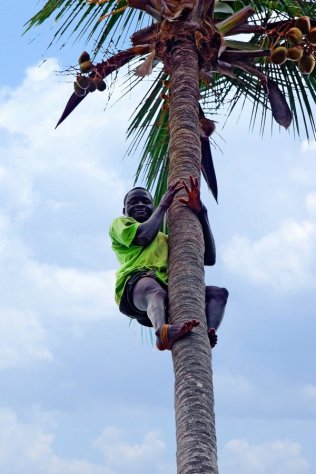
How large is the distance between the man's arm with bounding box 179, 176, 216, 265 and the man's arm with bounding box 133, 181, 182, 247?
0.06 m

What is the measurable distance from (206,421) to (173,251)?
1176mm

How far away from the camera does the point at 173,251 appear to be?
506 centimetres

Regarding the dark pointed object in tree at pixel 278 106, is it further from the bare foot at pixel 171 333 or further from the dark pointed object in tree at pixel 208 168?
the bare foot at pixel 171 333

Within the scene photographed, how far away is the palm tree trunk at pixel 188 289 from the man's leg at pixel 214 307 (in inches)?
13.7

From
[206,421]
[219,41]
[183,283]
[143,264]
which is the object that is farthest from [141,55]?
[206,421]

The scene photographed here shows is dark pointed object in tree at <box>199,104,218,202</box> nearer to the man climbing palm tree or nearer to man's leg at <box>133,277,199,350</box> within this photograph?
the man climbing palm tree

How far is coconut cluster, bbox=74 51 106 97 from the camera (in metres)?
6.27

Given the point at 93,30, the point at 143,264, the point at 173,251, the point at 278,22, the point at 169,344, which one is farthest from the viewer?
the point at 93,30

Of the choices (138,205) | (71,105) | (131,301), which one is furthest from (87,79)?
(131,301)

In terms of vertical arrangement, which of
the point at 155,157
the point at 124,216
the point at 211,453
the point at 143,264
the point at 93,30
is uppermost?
the point at 93,30

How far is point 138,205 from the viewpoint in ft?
19.6

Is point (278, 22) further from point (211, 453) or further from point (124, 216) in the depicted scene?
point (211, 453)

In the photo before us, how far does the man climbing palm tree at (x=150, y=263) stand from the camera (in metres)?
5.12

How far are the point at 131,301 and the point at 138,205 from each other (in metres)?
0.83
